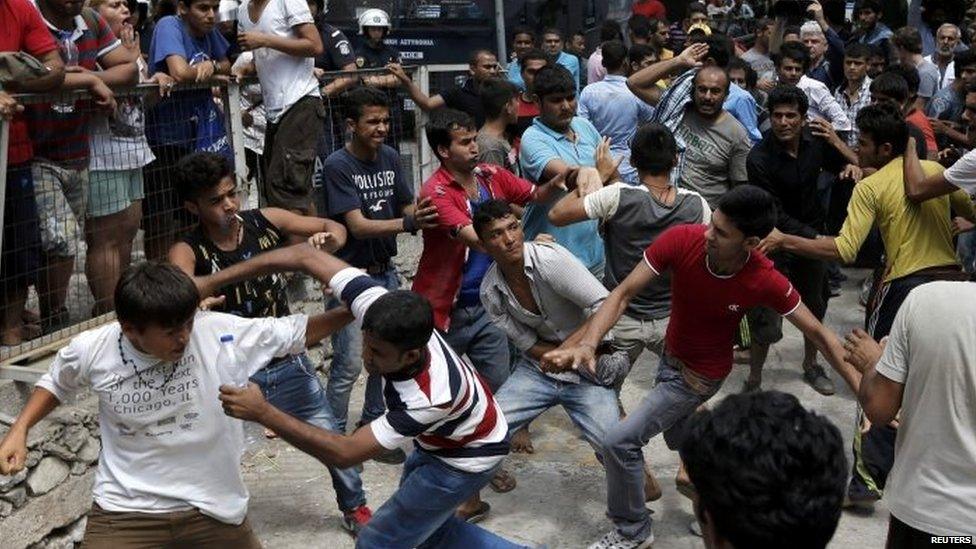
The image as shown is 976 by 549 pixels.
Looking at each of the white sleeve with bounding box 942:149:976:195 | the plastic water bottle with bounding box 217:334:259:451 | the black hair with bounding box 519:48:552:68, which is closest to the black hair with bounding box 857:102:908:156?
the white sleeve with bounding box 942:149:976:195

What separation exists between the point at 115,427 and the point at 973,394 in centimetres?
262

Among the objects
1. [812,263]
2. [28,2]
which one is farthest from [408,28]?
[28,2]

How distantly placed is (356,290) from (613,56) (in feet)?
15.9

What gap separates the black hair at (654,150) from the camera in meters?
5.54

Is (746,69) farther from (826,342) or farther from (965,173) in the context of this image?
(826,342)

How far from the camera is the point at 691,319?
492 cm

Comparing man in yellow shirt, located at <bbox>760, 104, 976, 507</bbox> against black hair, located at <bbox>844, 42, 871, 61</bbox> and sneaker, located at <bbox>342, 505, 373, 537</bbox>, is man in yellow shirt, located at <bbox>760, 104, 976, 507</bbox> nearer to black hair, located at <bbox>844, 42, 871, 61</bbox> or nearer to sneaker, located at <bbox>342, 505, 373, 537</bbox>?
sneaker, located at <bbox>342, 505, 373, 537</bbox>

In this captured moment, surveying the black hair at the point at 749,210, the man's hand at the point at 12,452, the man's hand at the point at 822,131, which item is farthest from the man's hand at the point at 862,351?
the man's hand at the point at 822,131

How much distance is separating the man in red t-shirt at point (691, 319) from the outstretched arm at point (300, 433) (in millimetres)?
845

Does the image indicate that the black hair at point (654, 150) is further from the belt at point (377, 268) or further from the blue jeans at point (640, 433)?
the belt at point (377, 268)

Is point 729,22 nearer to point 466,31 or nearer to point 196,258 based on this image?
point 466,31

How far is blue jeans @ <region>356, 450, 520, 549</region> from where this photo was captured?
411 cm

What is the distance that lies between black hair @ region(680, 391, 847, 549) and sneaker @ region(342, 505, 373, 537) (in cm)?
324

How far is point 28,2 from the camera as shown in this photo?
206 inches
